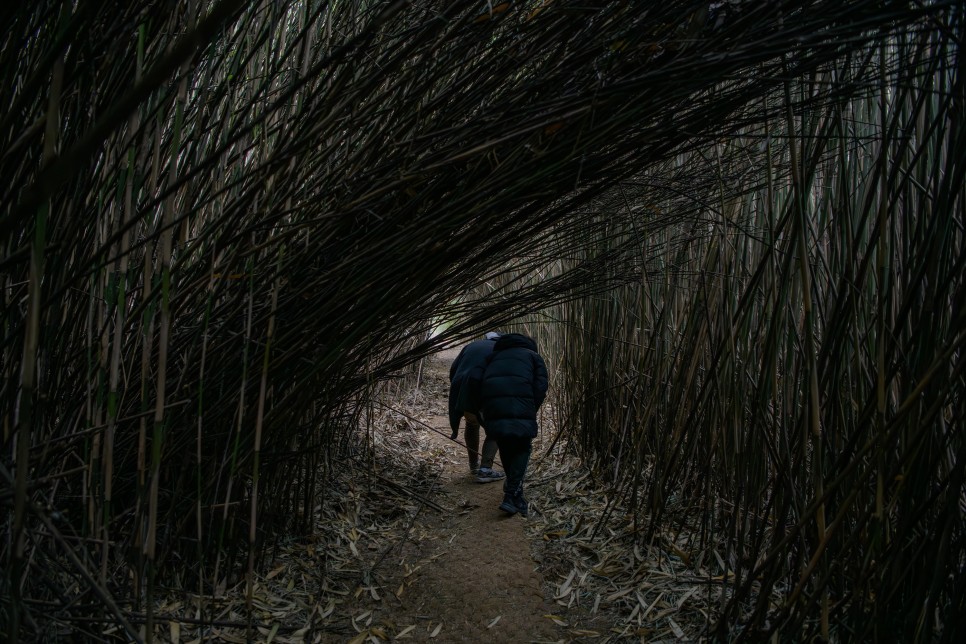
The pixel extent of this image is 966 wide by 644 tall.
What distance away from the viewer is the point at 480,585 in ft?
7.37

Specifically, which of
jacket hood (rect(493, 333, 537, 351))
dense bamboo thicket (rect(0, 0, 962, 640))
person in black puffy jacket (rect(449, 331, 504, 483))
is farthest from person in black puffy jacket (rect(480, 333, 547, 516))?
dense bamboo thicket (rect(0, 0, 962, 640))

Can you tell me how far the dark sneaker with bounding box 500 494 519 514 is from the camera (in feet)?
9.79

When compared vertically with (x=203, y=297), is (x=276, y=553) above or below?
below

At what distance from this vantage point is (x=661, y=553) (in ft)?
7.14

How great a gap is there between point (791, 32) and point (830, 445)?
0.83 metres

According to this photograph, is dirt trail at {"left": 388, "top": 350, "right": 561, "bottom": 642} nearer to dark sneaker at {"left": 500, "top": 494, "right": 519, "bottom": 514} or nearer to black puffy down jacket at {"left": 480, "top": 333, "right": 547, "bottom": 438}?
dark sneaker at {"left": 500, "top": 494, "right": 519, "bottom": 514}

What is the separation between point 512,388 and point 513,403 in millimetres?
85

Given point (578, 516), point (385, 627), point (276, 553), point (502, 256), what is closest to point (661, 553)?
point (578, 516)

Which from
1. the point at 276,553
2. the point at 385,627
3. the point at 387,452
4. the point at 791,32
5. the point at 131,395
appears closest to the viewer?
the point at 791,32

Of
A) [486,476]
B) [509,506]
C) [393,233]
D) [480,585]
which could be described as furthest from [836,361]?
[486,476]

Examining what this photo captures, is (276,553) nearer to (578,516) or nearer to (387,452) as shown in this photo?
(578,516)

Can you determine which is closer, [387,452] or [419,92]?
[419,92]

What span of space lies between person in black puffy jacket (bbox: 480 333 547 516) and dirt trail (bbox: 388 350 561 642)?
21cm

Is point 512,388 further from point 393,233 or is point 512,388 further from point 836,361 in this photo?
point 836,361
